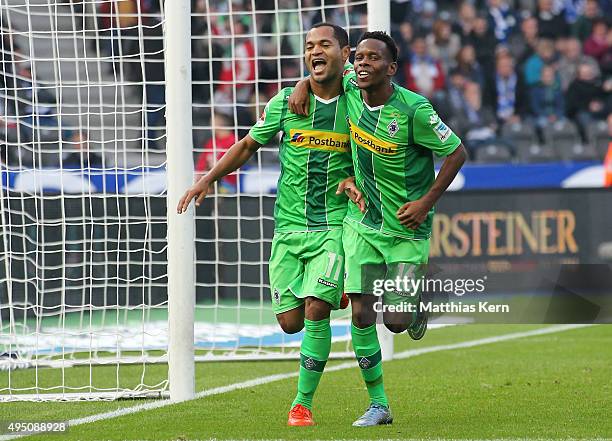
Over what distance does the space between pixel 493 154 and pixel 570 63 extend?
11.4ft

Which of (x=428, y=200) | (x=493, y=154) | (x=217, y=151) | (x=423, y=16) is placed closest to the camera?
(x=428, y=200)

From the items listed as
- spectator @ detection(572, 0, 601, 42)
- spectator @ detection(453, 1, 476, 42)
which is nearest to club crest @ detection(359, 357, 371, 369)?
spectator @ detection(453, 1, 476, 42)

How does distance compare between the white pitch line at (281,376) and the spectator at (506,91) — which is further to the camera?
the spectator at (506,91)

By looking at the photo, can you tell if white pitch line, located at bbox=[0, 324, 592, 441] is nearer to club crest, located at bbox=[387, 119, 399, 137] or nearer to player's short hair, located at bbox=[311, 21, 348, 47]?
club crest, located at bbox=[387, 119, 399, 137]

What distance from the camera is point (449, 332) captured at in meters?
12.5

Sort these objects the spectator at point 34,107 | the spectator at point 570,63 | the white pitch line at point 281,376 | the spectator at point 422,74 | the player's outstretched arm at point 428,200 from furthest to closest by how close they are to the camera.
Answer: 1. the spectator at point 422,74
2. the spectator at point 570,63
3. the spectator at point 34,107
4. the white pitch line at point 281,376
5. the player's outstretched arm at point 428,200

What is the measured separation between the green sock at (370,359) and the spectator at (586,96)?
13.0m

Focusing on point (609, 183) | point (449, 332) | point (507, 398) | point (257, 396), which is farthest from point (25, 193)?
point (609, 183)

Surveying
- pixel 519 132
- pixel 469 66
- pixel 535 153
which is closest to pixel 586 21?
pixel 469 66

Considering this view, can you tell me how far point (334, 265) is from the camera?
6.52 metres

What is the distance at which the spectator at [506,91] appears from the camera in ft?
63.3

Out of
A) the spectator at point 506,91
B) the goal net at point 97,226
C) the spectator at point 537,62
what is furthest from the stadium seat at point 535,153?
the goal net at point 97,226

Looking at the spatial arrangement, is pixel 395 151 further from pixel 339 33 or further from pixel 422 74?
pixel 422 74

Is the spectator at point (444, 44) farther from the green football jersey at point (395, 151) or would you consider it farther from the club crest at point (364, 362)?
the club crest at point (364, 362)
